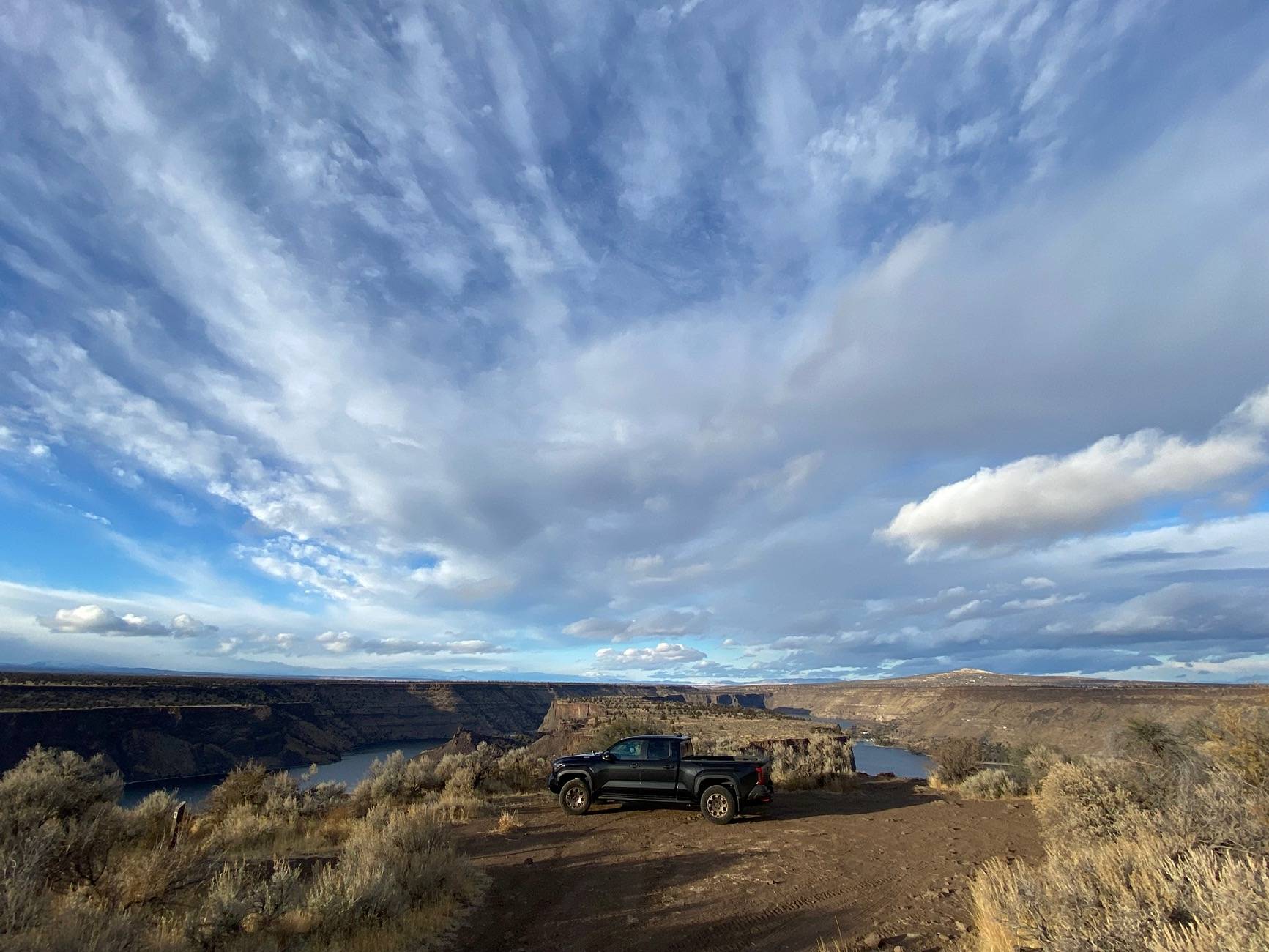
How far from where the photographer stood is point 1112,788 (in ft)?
30.6

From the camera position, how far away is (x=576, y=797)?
13.6 m

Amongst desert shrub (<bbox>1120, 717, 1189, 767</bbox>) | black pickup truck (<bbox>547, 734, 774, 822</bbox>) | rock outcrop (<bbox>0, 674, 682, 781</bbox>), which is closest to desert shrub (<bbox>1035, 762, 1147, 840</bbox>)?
desert shrub (<bbox>1120, 717, 1189, 767</bbox>)

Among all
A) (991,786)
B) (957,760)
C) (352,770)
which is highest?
(957,760)

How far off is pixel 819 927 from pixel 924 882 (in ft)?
8.95

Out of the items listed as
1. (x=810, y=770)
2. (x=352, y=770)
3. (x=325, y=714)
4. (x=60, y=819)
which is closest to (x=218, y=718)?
(x=352, y=770)

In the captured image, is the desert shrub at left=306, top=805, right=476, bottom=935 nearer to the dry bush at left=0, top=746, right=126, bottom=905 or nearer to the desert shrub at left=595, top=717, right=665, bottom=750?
the dry bush at left=0, top=746, right=126, bottom=905

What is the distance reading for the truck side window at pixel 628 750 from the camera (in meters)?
13.7

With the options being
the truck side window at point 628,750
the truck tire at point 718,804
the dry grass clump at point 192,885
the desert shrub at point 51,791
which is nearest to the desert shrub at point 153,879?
the dry grass clump at point 192,885

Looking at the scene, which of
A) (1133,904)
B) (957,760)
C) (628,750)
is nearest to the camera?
(1133,904)

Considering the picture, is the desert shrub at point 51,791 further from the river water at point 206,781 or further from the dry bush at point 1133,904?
the river water at point 206,781

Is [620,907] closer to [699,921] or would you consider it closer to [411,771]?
[699,921]

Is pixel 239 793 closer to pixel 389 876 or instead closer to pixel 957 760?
pixel 389 876

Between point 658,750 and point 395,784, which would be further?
point 395,784

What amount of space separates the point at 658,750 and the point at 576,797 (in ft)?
7.07
